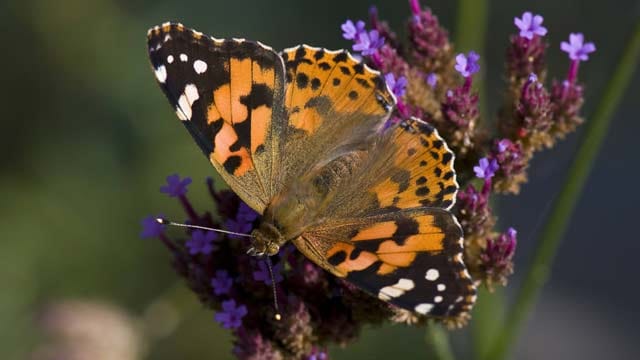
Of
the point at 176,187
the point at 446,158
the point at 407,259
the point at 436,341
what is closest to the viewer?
the point at 407,259

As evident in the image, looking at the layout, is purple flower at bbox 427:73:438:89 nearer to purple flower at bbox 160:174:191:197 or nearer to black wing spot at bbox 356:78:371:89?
black wing spot at bbox 356:78:371:89

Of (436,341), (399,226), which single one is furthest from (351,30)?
(436,341)

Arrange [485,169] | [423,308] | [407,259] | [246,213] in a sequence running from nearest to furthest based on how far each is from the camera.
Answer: [423,308]
[407,259]
[485,169]
[246,213]

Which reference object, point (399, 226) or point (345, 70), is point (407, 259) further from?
point (345, 70)

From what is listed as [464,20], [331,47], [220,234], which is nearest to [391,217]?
[220,234]

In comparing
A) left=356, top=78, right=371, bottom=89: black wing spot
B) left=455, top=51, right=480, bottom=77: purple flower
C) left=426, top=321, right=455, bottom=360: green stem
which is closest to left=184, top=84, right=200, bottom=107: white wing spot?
left=356, top=78, right=371, bottom=89: black wing spot

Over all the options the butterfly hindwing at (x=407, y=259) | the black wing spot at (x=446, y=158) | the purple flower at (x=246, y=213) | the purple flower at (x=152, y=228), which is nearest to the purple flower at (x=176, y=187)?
the purple flower at (x=152, y=228)

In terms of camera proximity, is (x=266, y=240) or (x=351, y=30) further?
(x=351, y=30)
